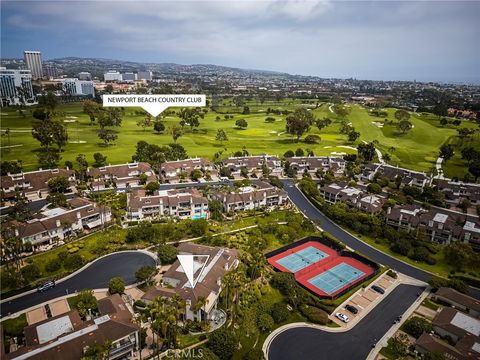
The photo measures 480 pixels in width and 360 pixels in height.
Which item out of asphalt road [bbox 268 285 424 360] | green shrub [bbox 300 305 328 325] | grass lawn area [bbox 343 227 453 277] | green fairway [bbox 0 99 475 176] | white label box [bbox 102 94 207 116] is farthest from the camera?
green fairway [bbox 0 99 475 176]

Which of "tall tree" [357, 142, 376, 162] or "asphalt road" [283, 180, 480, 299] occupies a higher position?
"tall tree" [357, 142, 376, 162]

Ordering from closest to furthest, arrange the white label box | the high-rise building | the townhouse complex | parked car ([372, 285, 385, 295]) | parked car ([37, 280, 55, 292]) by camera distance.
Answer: the townhouse complex
parked car ([37, 280, 55, 292])
parked car ([372, 285, 385, 295])
the white label box
the high-rise building

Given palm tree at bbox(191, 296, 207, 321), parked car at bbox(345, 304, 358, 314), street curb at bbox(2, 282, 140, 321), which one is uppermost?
palm tree at bbox(191, 296, 207, 321)

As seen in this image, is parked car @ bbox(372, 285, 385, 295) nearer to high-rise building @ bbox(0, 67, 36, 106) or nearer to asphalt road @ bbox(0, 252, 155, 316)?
asphalt road @ bbox(0, 252, 155, 316)

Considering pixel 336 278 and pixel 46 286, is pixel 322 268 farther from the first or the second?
pixel 46 286

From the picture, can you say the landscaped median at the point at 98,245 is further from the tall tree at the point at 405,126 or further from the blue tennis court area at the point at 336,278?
the tall tree at the point at 405,126

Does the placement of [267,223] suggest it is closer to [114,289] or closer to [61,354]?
[114,289]

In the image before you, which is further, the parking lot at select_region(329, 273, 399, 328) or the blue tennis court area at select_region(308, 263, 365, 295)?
the blue tennis court area at select_region(308, 263, 365, 295)

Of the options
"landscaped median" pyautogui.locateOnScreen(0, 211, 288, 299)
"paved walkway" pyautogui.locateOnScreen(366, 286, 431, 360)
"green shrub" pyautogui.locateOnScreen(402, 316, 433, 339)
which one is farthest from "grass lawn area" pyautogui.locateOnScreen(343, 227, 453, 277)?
"landscaped median" pyautogui.locateOnScreen(0, 211, 288, 299)
